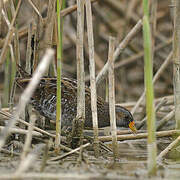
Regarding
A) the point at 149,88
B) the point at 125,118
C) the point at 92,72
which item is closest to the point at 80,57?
the point at 92,72

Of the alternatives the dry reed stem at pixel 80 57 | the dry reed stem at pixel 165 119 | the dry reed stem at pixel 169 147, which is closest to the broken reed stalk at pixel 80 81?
the dry reed stem at pixel 80 57

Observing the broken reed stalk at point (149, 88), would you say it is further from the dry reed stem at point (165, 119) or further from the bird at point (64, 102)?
the dry reed stem at point (165, 119)

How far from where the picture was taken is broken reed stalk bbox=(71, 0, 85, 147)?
318 cm

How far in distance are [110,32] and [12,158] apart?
4.30 metres

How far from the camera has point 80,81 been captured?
3.25 metres

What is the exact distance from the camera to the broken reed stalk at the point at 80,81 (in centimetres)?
318

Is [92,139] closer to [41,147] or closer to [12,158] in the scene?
[41,147]

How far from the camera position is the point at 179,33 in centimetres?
350

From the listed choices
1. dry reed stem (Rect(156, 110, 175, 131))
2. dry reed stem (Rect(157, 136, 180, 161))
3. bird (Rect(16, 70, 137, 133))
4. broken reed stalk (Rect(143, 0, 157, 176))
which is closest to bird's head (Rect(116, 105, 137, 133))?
bird (Rect(16, 70, 137, 133))

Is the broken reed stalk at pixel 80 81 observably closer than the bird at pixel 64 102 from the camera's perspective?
Yes

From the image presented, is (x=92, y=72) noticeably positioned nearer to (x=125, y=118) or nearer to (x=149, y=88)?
(x=149, y=88)

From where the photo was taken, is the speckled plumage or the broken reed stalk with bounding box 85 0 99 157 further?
the speckled plumage

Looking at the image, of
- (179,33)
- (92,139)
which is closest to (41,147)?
(92,139)

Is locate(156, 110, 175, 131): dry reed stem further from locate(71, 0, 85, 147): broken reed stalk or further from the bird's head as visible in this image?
locate(71, 0, 85, 147): broken reed stalk
